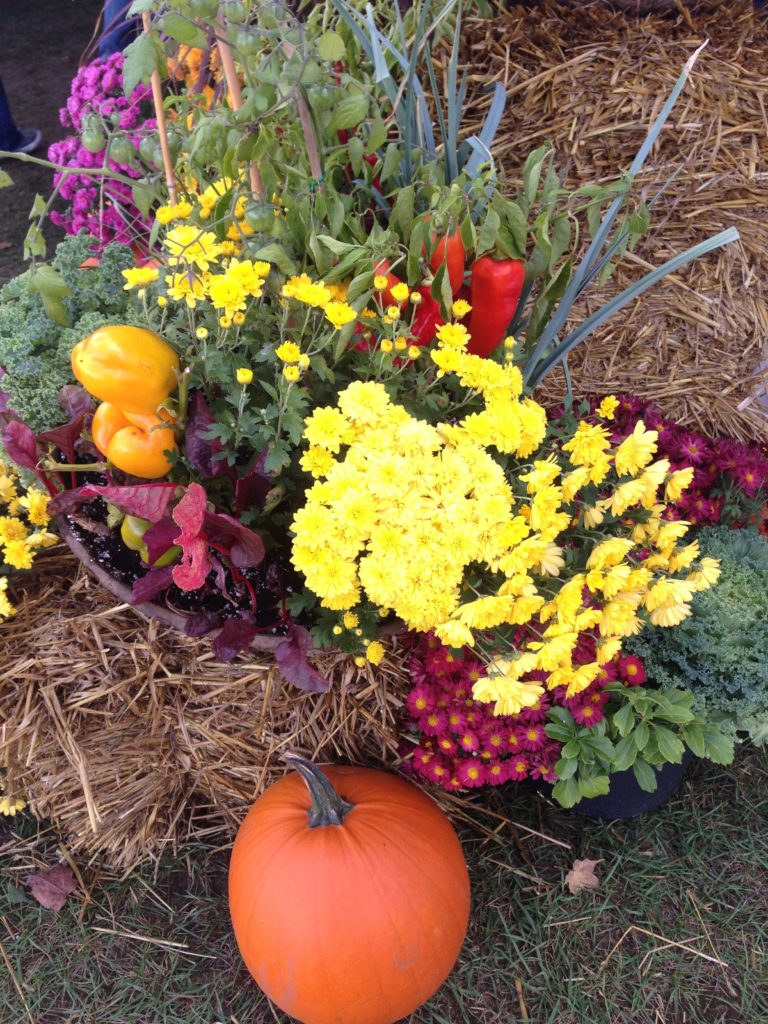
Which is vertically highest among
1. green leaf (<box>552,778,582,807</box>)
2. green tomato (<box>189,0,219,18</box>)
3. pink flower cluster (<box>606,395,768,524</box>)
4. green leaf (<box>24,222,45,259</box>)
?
green tomato (<box>189,0,219,18</box>)

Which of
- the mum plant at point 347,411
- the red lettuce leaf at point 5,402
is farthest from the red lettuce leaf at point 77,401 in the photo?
the red lettuce leaf at point 5,402

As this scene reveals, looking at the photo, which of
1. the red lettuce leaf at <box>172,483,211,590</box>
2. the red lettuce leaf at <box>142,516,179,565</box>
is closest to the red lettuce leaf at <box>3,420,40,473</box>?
the red lettuce leaf at <box>142,516,179,565</box>

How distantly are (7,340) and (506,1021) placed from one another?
138cm

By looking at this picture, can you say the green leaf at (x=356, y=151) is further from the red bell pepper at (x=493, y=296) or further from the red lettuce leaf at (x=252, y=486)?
the red lettuce leaf at (x=252, y=486)

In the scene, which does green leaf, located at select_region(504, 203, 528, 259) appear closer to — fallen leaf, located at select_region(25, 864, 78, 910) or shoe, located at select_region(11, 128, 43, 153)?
fallen leaf, located at select_region(25, 864, 78, 910)

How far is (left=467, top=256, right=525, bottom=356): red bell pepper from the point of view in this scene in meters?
1.19

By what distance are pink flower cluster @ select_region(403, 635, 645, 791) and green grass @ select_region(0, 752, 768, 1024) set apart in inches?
9.0

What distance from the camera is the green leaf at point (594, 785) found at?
1.38 m

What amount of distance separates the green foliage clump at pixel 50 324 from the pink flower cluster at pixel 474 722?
0.75m

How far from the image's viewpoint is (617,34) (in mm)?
1636

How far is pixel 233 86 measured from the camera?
1090 mm

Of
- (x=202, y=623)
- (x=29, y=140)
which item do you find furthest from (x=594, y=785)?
(x=29, y=140)

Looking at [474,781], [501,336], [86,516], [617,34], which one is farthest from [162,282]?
[617,34]

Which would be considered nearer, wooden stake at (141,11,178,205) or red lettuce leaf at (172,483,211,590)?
red lettuce leaf at (172,483,211,590)
